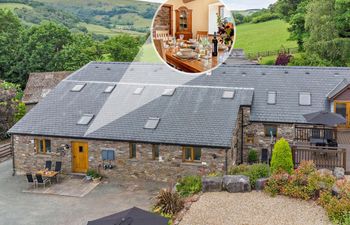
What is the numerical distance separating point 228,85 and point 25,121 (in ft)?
Answer: 38.0

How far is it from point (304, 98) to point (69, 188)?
1355 cm

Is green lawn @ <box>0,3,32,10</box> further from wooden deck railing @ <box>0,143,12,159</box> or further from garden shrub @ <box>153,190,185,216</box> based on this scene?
garden shrub @ <box>153,190,185,216</box>

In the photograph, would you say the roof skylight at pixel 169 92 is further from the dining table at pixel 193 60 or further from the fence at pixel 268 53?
the fence at pixel 268 53

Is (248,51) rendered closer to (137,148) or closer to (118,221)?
(137,148)

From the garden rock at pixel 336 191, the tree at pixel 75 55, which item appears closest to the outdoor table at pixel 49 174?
the garden rock at pixel 336 191

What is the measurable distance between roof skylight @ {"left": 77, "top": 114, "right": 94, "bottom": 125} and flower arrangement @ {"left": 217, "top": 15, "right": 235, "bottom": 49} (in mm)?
20420

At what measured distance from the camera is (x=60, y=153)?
24188 mm

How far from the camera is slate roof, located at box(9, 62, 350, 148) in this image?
2298 centimetres

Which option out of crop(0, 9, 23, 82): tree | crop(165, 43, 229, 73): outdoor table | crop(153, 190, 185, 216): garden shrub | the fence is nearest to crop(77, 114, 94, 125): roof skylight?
crop(153, 190, 185, 216): garden shrub

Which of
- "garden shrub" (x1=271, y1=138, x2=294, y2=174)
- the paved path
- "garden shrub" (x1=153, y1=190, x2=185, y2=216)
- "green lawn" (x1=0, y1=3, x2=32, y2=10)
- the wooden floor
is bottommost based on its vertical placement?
the paved path

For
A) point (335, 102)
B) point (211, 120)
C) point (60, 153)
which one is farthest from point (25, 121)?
point (335, 102)

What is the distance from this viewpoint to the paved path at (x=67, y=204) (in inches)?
730

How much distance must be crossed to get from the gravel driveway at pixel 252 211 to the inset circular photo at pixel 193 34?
10392mm

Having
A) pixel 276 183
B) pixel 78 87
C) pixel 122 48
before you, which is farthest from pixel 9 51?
pixel 276 183
